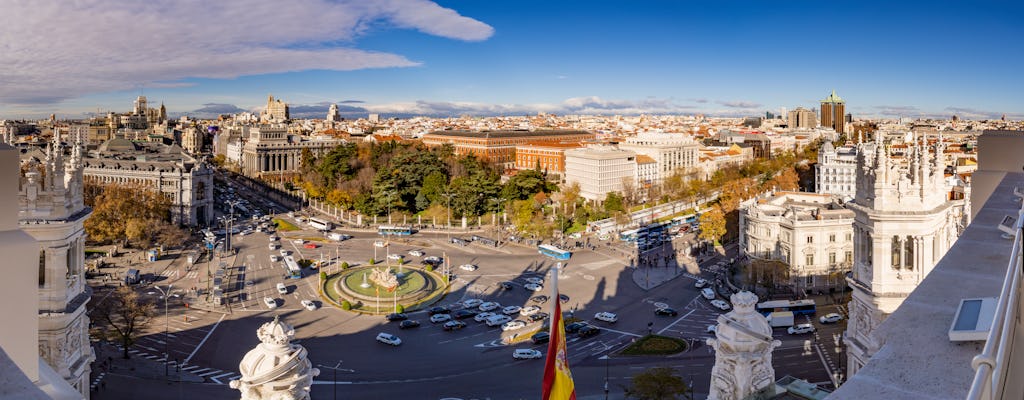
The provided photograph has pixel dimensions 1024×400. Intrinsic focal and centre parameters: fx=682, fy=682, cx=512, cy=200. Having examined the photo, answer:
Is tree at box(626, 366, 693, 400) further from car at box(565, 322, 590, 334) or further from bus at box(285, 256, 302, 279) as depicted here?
bus at box(285, 256, 302, 279)

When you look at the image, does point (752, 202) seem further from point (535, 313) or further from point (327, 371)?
point (327, 371)

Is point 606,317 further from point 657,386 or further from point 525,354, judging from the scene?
point 657,386

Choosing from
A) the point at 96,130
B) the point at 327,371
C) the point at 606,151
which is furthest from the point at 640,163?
the point at 96,130

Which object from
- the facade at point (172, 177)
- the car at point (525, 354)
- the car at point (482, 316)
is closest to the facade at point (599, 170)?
the facade at point (172, 177)

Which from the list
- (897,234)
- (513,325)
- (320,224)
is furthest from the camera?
(320,224)

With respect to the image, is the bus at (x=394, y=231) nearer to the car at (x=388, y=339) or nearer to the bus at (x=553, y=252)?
the bus at (x=553, y=252)

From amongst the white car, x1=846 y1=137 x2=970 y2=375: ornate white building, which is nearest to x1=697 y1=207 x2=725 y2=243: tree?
the white car

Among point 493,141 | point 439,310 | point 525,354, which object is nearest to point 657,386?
point 525,354
